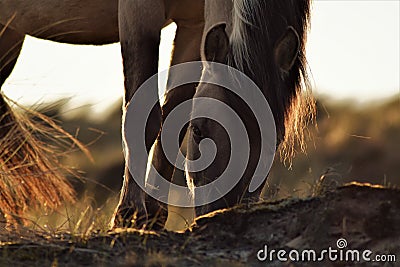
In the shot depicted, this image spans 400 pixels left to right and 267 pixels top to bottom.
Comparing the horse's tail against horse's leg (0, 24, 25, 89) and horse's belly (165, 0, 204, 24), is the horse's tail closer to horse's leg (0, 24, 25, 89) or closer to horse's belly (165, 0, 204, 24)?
horse's leg (0, 24, 25, 89)

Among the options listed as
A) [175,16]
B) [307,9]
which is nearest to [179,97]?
[175,16]

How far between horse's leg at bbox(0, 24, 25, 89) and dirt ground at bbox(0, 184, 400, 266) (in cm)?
295

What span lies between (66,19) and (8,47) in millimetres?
1015

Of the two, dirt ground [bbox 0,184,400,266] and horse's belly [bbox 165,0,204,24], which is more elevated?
horse's belly [bbox 165,0,204,24]

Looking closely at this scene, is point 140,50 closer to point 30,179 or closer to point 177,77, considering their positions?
point 177,77

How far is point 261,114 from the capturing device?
4.65m

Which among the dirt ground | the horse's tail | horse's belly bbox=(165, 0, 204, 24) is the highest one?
horse's belly bbox=(165, 0, 204, 24)

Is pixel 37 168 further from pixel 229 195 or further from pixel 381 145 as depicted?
pixel 381 145

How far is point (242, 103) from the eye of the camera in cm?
468

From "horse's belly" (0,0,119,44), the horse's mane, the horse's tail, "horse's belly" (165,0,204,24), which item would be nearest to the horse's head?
the horse's mane

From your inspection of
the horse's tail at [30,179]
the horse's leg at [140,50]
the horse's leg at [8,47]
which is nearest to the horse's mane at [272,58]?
the horse's leg at [140,50]

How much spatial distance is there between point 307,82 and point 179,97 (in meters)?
1.11

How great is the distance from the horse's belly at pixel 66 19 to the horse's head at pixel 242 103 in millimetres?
1214

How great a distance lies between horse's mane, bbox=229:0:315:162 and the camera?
4.71 meters
